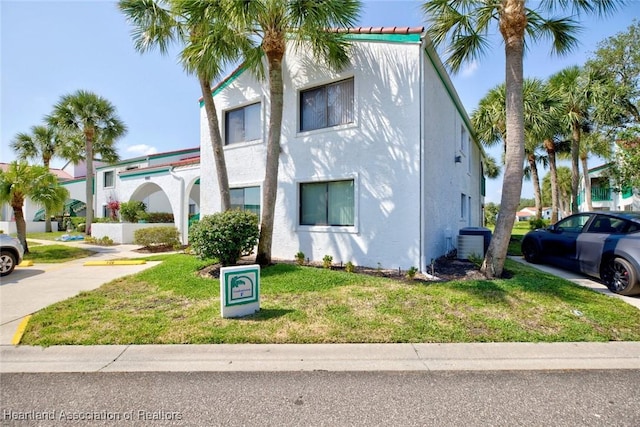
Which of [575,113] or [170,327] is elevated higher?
[575,113]

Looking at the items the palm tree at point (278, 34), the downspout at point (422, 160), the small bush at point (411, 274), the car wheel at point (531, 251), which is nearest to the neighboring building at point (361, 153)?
the downspout at point (422, 160)

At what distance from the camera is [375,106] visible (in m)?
8.68

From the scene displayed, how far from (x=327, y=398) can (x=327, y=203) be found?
6.78 m

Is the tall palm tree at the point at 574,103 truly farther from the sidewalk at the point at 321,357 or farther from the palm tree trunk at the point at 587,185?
the sidewalk at the point at 321,357

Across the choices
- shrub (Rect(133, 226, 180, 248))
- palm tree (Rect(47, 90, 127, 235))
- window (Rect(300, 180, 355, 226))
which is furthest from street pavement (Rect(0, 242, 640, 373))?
palm tree (Rect(47, 90, 127, 235))

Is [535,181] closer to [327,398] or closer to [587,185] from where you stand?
[587,185]

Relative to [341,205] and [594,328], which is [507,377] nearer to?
[594,328]

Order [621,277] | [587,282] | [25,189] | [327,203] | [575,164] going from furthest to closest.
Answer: [575,164] → [25,189] → [327,203] → [587,282] → [621,277]

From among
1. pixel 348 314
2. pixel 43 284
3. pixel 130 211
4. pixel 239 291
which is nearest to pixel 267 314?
pixel 239 291

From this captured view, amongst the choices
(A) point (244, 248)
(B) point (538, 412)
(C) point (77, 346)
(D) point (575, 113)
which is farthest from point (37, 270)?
(D) point (575, 113)

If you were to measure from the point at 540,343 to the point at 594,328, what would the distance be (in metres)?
1.18

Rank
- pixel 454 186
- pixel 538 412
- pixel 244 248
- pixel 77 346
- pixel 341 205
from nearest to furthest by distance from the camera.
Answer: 1. pixel 538 412
2. pixel 77 346
3. pixel 244 248
4. pixel 341 205
5. pixel 454 186

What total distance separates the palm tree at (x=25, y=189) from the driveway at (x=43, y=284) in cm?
285

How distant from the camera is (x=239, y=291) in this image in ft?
17.2
